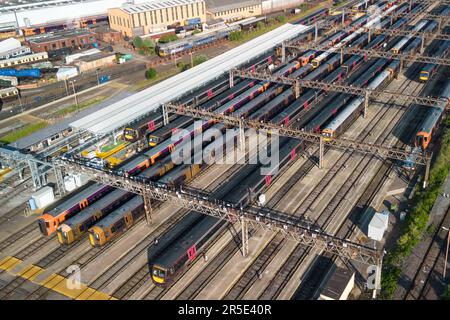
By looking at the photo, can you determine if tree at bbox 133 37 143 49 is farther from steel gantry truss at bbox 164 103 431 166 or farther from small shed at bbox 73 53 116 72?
steel gantry truss at bbox 164 103 431 166

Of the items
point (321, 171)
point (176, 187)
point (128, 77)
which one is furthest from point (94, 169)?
point (128, 77)

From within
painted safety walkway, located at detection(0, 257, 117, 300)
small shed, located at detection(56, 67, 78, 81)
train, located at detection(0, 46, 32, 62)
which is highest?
train, located at detection(0, 46, 32, 62)

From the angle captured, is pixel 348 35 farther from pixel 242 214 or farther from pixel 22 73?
pixel 242 214

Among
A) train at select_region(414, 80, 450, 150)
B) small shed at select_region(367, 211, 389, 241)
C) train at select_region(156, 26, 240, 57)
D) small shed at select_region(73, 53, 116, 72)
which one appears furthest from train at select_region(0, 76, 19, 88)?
small shed at select_region(367, 211, 389, 241)

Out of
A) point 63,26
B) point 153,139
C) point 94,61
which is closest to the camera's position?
point 153,139

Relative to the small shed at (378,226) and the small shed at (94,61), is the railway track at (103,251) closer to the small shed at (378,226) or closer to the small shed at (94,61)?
the small shed at (378,226)

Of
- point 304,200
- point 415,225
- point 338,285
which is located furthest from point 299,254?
point 415,225
